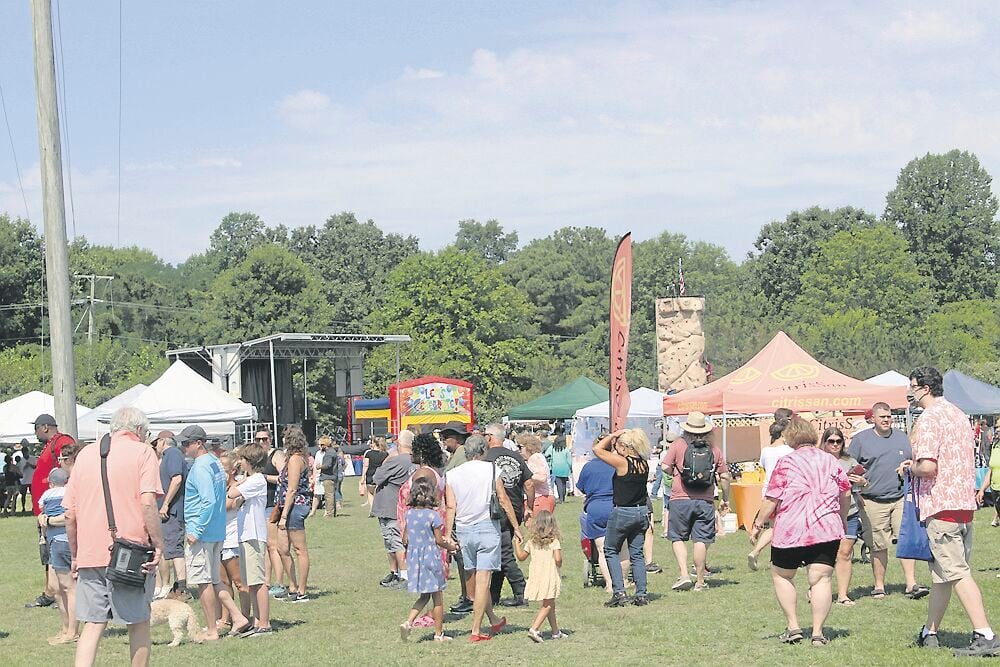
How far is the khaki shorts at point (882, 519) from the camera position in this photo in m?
10.5

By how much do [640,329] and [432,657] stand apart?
63.9 meters

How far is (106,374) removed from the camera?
62.9 metres

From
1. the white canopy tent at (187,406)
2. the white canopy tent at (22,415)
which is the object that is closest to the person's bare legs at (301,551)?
the white canopy tent at (187,406)

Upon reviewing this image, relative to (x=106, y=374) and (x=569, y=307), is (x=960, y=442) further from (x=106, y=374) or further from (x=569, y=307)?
(x=569, y=307)

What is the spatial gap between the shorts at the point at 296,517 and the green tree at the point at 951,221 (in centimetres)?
6472

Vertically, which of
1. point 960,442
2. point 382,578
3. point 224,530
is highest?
point 960,442

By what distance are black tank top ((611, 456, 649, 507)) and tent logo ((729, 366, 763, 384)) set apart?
10555 mm

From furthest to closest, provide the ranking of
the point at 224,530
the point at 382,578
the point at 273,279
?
the point at 273,279, the point at 382,578, the point at 224,530

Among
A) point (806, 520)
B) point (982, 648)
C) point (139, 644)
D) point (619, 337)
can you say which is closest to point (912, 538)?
point (806, 520)

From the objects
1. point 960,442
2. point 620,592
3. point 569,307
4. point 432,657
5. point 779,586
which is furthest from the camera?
point 569,307

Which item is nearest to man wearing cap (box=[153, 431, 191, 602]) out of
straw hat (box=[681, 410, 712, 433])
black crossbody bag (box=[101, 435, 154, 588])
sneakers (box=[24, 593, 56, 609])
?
sneakers (box=[24, 593, 56, 609])

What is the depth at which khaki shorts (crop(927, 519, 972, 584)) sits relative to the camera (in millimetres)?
7508

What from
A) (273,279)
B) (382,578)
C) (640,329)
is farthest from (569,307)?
(382,578)

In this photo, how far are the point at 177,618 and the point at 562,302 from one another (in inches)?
2940
